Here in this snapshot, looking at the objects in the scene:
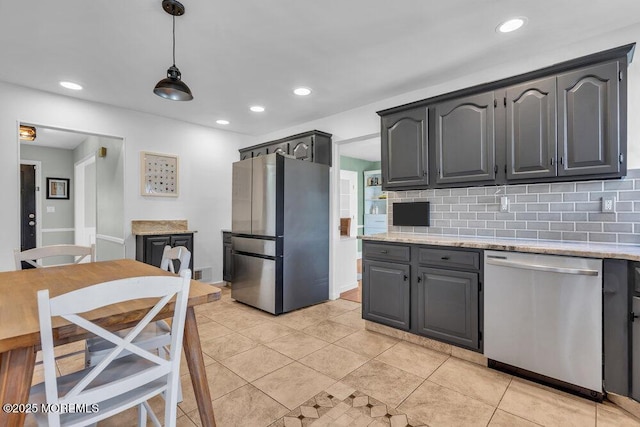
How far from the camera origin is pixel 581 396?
1945 millimetres

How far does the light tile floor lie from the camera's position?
1.74 m

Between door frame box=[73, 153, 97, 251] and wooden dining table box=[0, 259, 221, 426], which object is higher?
door frame box=[73, 153, 97, 251]

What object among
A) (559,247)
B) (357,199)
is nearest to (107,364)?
(559,247)

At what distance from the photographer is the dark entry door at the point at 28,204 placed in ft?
18.6

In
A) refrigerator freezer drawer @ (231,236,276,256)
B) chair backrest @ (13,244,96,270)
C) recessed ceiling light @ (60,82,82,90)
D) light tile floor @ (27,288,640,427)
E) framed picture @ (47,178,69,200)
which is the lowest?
light tile floor @ (27,288,640,427)

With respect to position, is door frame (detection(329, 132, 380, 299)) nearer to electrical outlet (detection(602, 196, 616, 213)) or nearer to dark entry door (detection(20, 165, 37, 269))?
electrical outlet (detection(602, 196, 616, 213))

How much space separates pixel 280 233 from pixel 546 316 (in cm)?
245

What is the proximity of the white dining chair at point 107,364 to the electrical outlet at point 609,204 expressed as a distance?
9.26 feet

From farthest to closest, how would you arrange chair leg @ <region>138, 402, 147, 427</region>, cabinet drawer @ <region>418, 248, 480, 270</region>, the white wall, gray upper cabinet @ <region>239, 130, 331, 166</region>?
gray upper cabinet @ <region>239, 130, 331, 166</region>, the white wall, cabinet drawer @ <region>418, 248, 480, 270</region>, chair leg @ <region>138, 402, 147, 427</region>

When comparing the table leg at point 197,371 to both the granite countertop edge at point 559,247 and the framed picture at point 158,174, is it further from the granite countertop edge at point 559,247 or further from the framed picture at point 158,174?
the framed picture at point 158,174

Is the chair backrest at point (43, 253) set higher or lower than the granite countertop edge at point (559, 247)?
lower

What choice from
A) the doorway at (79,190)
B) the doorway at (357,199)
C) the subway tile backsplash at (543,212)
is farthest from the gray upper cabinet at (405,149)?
the doorway at (79,190)

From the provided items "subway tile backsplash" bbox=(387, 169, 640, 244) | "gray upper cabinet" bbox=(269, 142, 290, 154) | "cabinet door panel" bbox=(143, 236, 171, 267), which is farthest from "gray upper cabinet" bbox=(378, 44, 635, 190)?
"cabinet door panel" bbox=(143, 236, 171, 267)

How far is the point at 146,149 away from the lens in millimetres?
4148
